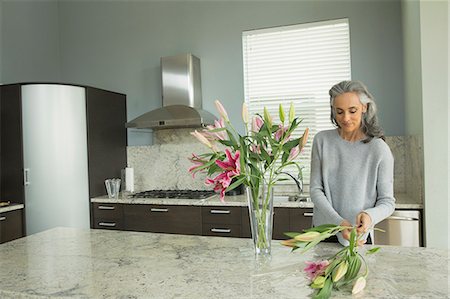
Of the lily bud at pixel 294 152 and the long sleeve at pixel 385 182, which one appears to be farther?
the long sleeve at pixel 385 182

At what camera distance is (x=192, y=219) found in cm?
315

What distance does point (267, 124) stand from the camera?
123 centimetres

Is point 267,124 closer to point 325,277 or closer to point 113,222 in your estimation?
point 325,277

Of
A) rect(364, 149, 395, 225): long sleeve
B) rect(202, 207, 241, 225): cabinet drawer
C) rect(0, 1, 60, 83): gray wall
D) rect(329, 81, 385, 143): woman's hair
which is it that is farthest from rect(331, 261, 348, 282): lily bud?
rect(0, 1, 60, 83): gray wall

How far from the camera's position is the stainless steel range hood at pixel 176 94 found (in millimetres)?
3416

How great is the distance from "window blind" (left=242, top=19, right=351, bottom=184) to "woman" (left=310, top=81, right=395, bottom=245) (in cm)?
164

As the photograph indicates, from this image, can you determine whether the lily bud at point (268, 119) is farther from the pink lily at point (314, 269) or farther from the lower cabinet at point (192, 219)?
the lower cabinet at point (192, 219)

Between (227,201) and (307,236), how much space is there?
6.73 feet

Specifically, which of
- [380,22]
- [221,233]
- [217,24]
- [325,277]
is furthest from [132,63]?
[325,277]

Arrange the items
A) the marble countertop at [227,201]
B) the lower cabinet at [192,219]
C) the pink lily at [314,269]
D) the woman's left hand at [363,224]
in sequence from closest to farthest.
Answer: the pink lily at [314,269] < the woman's left hand at [363,224] < the marble countertop at [227,201] < the lower cabinet at [192,219]

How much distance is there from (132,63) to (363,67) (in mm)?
2338

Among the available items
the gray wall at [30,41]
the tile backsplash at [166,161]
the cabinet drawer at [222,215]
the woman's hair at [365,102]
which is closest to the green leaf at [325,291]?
the woman's hair at [365,102]

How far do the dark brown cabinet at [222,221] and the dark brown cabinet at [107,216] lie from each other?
82 cm

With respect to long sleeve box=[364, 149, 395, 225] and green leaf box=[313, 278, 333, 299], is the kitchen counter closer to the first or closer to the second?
green leaf box=[313, 278, 333, 299]
